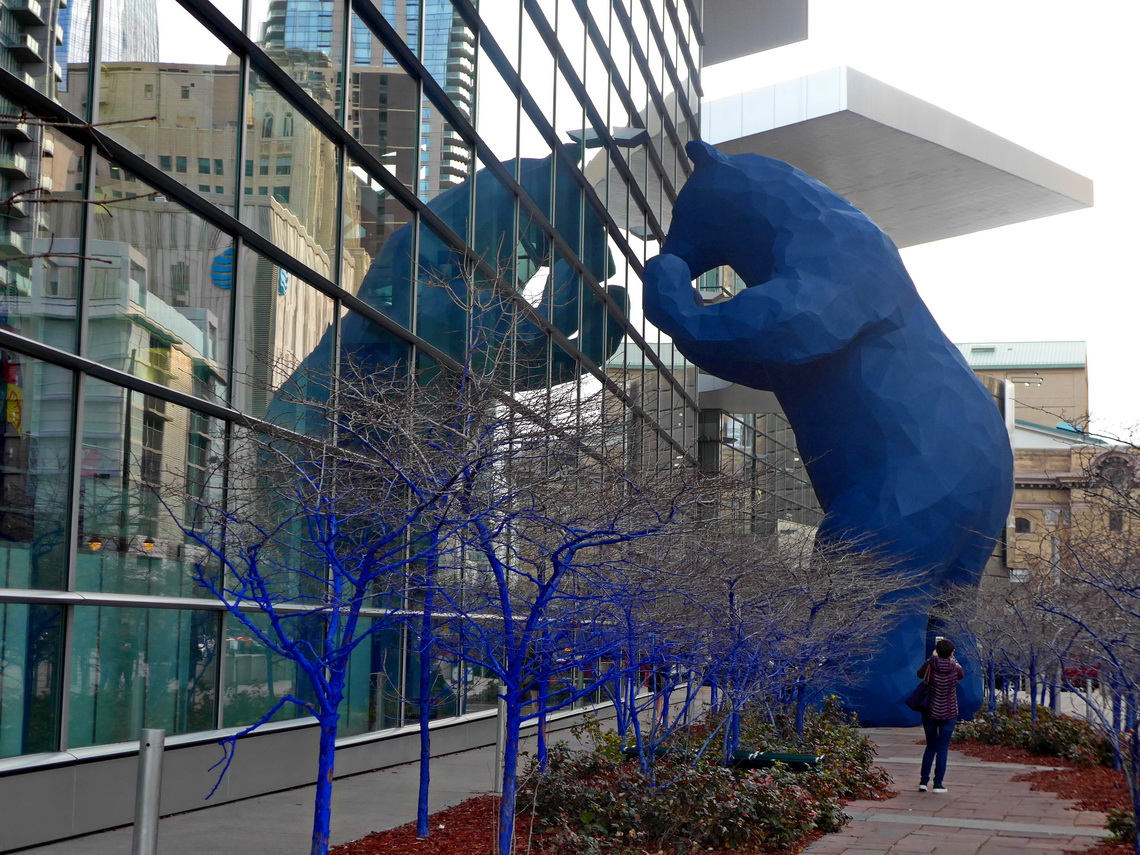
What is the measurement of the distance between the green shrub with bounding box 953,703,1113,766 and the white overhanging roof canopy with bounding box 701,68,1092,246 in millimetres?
16795

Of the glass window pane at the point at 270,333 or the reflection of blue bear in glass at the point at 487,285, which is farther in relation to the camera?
the reflection of blue bear in glass at the point at 487,285

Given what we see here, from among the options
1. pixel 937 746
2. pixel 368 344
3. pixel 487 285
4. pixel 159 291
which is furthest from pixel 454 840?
pixel 487 285

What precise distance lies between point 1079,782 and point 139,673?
8.82 meters

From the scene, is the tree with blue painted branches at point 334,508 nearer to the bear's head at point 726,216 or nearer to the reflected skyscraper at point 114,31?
the reflected skyscraper at point 114,31

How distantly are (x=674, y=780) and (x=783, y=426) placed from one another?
3537cm

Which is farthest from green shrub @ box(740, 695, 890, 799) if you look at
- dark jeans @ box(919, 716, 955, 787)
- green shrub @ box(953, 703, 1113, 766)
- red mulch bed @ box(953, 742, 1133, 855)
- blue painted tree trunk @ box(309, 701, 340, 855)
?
blue painted tree trunk @ box(309, 701, 340, 855)

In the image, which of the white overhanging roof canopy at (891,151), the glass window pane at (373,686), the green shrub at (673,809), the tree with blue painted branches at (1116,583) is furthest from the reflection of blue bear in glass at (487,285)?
the white overhanging roof canopy at (891,151)

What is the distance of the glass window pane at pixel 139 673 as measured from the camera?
816cm

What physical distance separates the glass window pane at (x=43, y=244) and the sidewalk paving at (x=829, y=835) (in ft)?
10.1

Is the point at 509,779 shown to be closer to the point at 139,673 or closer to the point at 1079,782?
the point at 139,673

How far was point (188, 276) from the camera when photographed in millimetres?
9547

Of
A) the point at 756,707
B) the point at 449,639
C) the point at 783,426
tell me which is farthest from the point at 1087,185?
the point at 449,639

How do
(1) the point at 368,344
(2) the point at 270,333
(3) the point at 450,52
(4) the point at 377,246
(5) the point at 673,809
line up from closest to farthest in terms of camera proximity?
(5) the point at 673,809
(2) the point at 270,333
(1) the point at 368,344
(4) the point at 377,246
(3) the point at 450,52

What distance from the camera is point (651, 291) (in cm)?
1984
